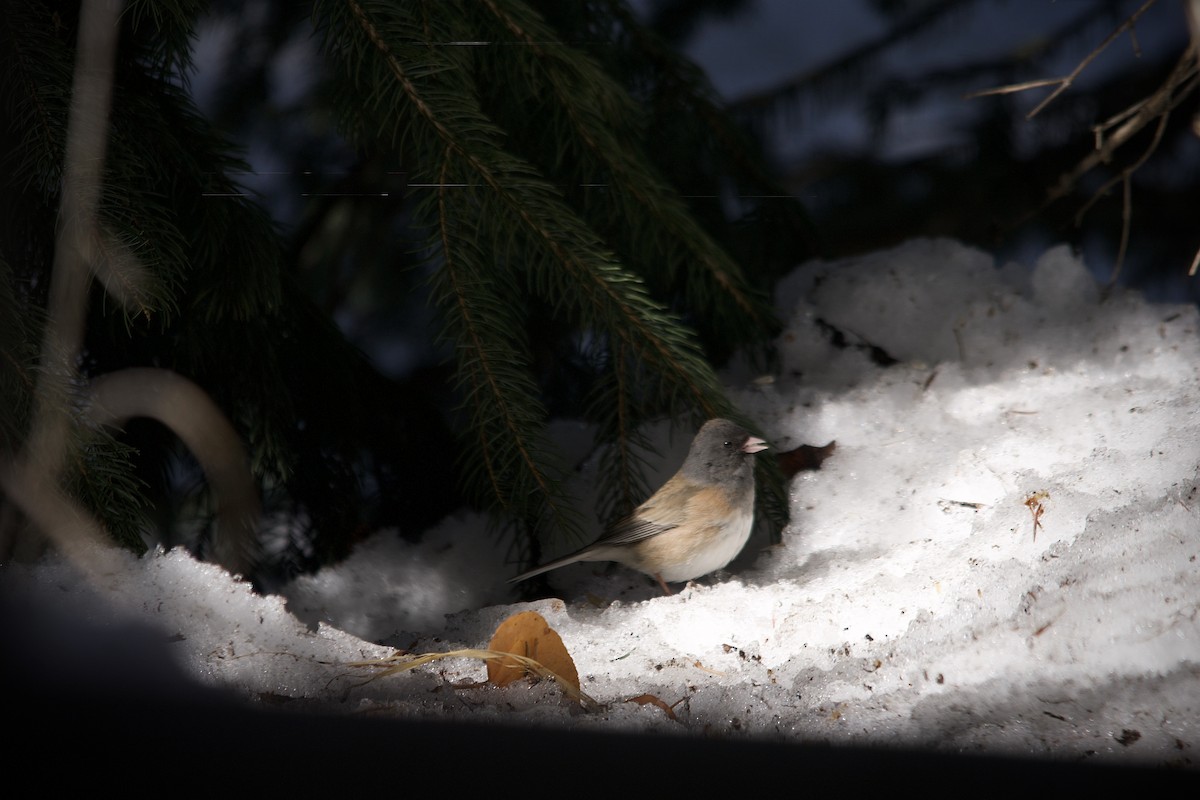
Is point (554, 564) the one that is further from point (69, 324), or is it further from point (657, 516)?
point (69, 324)

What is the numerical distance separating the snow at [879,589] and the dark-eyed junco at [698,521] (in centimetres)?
6

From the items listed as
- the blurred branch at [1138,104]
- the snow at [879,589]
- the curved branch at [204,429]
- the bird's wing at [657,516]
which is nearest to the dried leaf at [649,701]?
the snow at [879,589]

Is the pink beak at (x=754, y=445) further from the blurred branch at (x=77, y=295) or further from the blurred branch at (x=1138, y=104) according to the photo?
the blurred branch at (x=77, y=295)

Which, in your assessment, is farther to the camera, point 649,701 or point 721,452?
point 721,452

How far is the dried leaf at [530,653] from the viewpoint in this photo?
34.2 inches

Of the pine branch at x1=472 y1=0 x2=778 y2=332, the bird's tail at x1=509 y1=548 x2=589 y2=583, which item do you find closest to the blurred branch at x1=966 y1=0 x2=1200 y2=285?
the pine branch at x1=472 y1=0 x2=778 y2=332

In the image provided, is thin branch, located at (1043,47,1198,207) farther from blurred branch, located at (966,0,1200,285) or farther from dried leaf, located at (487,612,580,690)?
dried leaf, located at (487,612,580,690)

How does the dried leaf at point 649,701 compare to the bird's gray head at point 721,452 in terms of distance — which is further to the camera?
the bird's gray head at point 721,452

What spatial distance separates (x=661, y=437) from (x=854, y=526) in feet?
1.41

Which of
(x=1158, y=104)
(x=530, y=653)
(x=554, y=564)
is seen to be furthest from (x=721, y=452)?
(x=1158, y=104)

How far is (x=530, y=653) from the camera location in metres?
0.88

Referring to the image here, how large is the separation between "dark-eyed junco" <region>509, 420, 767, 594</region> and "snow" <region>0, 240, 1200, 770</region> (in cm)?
6

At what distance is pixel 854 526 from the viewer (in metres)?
1.25

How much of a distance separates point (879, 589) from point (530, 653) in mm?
422
